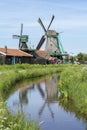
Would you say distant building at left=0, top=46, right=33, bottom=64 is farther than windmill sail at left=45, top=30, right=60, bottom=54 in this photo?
No

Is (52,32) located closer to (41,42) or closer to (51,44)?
(51,44)

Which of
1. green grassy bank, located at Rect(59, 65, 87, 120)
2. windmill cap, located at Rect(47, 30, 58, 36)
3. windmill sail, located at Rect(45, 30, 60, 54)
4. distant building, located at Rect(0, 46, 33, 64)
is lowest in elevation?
green grassy bank, located at Rect(59, 65, 87, 120)

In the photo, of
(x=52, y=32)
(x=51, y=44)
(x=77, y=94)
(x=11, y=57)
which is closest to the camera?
(x=77, y=94)

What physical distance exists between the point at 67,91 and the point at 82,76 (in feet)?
6.38

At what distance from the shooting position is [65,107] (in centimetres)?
1947

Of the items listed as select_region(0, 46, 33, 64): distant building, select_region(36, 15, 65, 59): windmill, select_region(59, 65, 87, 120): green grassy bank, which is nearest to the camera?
select_region(59, 65, 87, 120): green grassy bank

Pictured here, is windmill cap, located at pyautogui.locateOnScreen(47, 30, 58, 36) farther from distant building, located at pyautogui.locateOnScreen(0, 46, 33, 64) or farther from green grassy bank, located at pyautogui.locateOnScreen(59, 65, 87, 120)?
green grassy bank, located at pyautogui.locateOnScreen(59, 65, 87, 120)

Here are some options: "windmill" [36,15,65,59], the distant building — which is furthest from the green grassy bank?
"windmill" [36,15,65,59]

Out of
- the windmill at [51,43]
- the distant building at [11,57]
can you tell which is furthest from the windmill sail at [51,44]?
the distant building at [11,57]

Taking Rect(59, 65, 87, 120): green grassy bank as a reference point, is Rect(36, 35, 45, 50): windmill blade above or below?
above

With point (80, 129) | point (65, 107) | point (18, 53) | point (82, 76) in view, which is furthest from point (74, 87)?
point (18, 53)

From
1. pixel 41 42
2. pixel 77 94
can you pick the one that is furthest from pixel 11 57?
pixel 77 94

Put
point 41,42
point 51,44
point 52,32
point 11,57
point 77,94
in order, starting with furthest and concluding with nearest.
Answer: point 52,32, point 51,44, point 41,42, point 11,57, point 77,94

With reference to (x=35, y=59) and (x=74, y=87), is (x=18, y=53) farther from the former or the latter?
(x=74, y=87)
